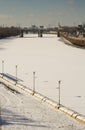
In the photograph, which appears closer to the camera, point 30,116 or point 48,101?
point 30,116

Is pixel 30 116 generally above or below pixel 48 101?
above

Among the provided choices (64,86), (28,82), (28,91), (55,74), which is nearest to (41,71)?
(55,74)

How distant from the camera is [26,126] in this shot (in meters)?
14.6

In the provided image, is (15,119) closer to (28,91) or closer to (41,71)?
(28,91)

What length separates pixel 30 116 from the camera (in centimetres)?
1614

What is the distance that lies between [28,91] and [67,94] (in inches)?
106

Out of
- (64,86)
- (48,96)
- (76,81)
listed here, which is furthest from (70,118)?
(76,81)

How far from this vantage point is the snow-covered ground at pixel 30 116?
14.6 m

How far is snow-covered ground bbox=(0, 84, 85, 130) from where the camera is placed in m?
14.6

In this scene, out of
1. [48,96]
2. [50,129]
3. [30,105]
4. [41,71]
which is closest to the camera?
[50,129]

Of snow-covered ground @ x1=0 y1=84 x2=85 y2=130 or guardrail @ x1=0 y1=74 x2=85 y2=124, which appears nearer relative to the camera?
snow-covered ground @ x1=0 y1=84 x2=85 y2=130

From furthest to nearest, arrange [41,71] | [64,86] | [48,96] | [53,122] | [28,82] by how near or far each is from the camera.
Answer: [41,71], [28,82], [64,86], [48,96], [53,122]

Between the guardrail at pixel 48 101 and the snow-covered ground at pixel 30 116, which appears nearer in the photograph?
the snow-covered ground at pixel 30 116

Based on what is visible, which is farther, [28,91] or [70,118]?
[28,91]
